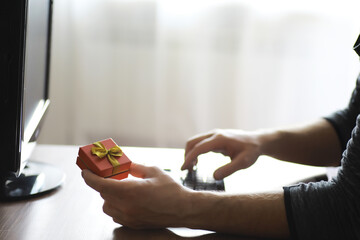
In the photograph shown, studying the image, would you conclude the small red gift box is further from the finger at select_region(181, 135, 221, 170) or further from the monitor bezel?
the finger at select_region(181, 135, 221, 170)

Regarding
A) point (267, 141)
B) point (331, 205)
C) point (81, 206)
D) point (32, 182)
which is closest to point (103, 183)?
point (81, 206)

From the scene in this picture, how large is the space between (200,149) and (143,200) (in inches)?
12.3

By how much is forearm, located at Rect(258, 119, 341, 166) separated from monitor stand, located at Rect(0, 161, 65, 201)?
1.71 ft

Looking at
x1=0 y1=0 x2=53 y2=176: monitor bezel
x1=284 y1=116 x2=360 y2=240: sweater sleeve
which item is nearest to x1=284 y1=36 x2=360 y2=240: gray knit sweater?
x1=284 y1=116 x2=360 y2=240: sweater sleeve

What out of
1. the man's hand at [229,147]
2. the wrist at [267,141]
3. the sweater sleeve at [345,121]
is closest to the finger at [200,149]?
the man's hand at [229,147]

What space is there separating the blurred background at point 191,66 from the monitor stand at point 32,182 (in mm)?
1139

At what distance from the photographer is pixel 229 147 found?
1120 mm

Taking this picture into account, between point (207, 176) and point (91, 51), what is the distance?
51.1 inches

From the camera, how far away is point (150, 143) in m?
2.31

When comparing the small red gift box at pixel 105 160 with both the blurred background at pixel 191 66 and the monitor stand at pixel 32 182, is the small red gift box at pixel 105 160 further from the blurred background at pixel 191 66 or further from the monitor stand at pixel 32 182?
the blurred background at pixel 191 66

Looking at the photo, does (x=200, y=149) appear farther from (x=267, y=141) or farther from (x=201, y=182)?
(x=267, y=141)

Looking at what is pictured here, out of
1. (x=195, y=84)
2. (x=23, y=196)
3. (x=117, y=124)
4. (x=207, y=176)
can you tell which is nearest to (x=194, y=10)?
(x=195, y=84)

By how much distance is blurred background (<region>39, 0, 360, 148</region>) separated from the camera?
2133mm

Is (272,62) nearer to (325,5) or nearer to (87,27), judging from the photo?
(325,5)
